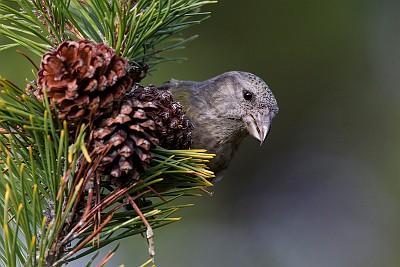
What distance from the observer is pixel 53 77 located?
1774 millimetres

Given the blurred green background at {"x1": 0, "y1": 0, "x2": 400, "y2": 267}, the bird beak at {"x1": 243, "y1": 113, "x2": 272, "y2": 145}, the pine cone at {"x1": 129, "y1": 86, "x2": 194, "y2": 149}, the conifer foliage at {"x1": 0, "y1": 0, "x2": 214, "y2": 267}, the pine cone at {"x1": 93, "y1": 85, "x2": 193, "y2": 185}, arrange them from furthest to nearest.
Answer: the blurred green background at {"x1": 0, "y1": 0, "x2": 400, "y2": 267}, the bird beak at {"x1": 243, "y1": 113, "x2": 272, "y2": 145}, the pine cone at {"x1": 129, "y1": 86, "x2": 194, "y2": 149}, the pine cone at {"x1": 93, "y1": 85, "x2": 193, "y2": 185}, the conifer foliage at {"x1": 0, "y1": 0, "x2": 214, "y2": 267}

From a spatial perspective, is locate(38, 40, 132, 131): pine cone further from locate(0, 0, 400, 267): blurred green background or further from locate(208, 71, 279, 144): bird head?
locate(0, 0, 400, 267): blurred green background

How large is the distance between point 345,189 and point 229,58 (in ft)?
9.33

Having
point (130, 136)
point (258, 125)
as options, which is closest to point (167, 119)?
point (130, 136)

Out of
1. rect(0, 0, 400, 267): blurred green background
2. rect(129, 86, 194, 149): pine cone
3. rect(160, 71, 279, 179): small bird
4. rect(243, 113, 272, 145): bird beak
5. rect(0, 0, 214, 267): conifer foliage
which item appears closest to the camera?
rect(0, 0, 214, 267): conifer foliage

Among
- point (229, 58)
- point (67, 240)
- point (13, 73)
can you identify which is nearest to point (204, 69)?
point (229, 58)

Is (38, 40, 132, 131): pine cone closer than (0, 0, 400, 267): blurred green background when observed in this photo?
Yes

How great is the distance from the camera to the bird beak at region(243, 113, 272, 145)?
10.8 feet

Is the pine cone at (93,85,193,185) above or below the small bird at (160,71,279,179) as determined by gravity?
above

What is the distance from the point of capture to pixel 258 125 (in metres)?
3.37

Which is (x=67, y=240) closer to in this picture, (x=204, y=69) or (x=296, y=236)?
(x=204, y=69)

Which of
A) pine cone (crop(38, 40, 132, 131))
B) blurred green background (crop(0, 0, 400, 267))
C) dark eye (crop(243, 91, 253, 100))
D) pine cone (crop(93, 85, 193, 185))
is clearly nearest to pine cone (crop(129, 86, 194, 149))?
pine cone (crop(93, 85, 193, 185))

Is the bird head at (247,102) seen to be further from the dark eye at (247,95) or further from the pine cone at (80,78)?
the pine cone at (80,78)

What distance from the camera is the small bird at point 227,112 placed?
3.43 meters
